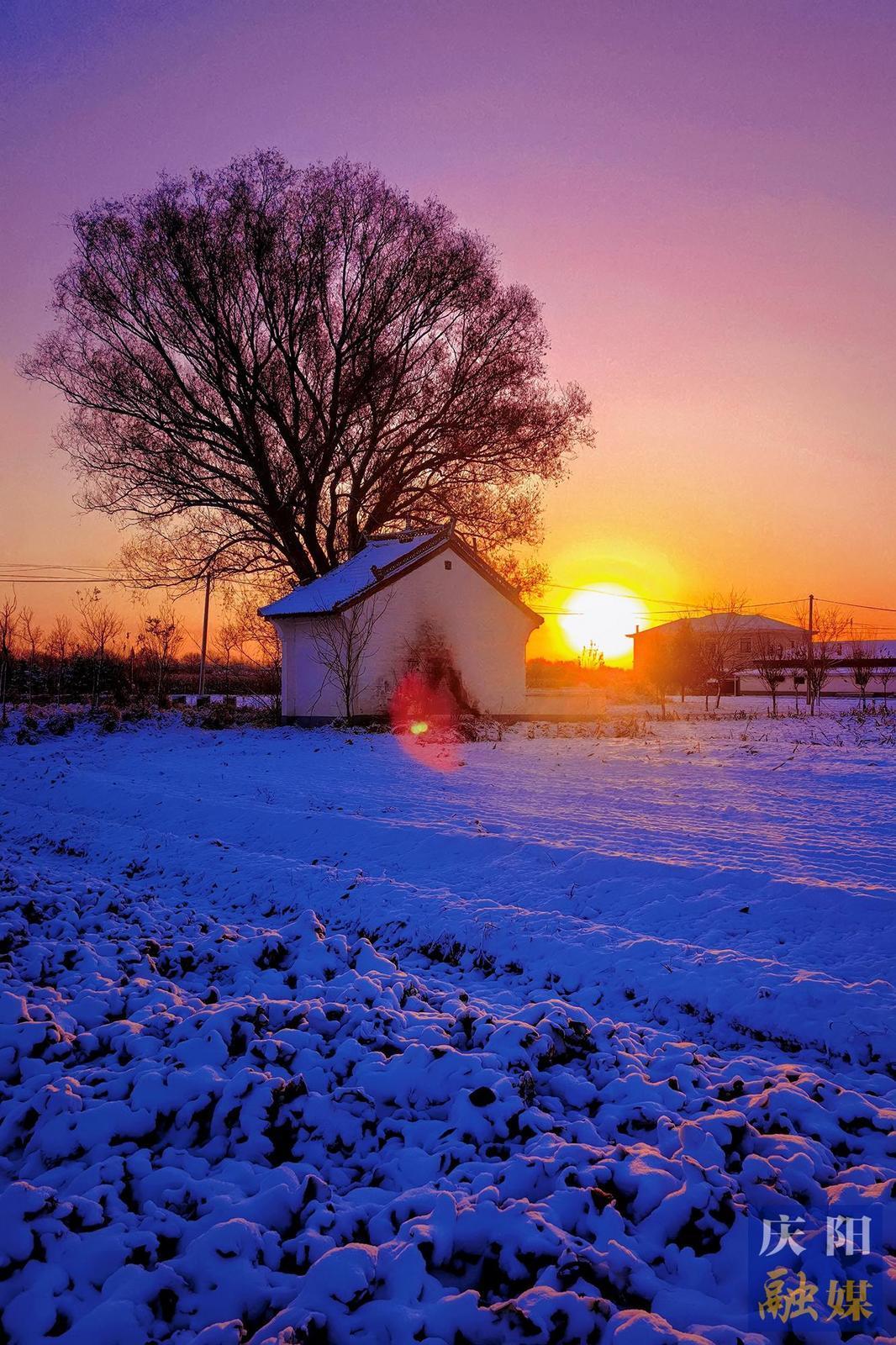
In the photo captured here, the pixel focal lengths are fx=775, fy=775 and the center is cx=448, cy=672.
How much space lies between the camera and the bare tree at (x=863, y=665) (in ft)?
94.7

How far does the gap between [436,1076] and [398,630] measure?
60.9 feet

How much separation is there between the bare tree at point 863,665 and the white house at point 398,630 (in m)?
12.9

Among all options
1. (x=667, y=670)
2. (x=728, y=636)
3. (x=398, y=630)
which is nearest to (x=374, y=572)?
(x=398, y=630)

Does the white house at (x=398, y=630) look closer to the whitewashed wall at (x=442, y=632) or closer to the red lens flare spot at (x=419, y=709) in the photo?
the whitewashed wall at (x=442, y=632)

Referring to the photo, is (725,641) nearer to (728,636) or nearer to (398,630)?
(728,636)

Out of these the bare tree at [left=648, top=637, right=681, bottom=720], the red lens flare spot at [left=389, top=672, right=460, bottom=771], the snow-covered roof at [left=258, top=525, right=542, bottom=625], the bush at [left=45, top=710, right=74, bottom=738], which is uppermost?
the snow-covered roof at [left=258, top=525, right=542, bottom=625]

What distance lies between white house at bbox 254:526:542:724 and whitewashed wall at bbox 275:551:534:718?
0.03m

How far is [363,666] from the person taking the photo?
21516 mm

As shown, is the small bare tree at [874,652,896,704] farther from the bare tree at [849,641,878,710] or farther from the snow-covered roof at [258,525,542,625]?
the snow-covered roof at [258,525,542,625]

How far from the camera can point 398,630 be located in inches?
861

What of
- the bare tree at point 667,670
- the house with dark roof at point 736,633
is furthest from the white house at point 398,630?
the house with dark roof at point 736,633

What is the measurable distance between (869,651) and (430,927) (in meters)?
66.8

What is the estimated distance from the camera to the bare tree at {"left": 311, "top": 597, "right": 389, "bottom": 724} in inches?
830

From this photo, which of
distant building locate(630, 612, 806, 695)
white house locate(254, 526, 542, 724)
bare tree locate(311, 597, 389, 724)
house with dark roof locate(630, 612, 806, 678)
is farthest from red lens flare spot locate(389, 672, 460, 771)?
house with dark roof locate(630, 612, 806, 678)
